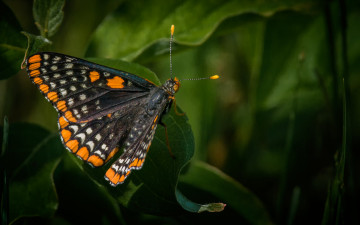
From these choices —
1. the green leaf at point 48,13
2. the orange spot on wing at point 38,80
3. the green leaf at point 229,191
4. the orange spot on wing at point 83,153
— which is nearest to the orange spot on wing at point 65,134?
the orange spot on wing at point 83,153

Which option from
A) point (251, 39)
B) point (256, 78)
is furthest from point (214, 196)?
point (251, 39)

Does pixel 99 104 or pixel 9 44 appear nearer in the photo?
pixel 9 44

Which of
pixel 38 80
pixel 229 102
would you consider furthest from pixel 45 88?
pixel 229 102

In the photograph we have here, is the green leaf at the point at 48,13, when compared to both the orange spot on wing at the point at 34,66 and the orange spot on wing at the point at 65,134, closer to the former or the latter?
the orange spot on wing at the point at 34,66

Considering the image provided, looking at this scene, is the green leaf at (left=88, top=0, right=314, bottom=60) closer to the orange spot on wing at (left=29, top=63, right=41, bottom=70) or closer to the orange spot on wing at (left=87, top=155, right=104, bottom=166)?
the orange spot on wing at (left=29, top=63, right=41, bottom=70)

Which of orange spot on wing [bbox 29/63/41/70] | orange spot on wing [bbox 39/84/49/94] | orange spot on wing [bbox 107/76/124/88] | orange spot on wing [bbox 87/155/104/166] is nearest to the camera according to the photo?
orange spot on wing [bbox 87/155/104/166]

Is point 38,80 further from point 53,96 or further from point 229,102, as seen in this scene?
point 229,102

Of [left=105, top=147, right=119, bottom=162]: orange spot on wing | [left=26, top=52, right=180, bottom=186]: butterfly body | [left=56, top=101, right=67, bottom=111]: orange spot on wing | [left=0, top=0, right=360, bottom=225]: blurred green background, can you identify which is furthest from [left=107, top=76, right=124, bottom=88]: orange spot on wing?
[left=105, top=147, right=119, bottom=162]: orange spot on wing
